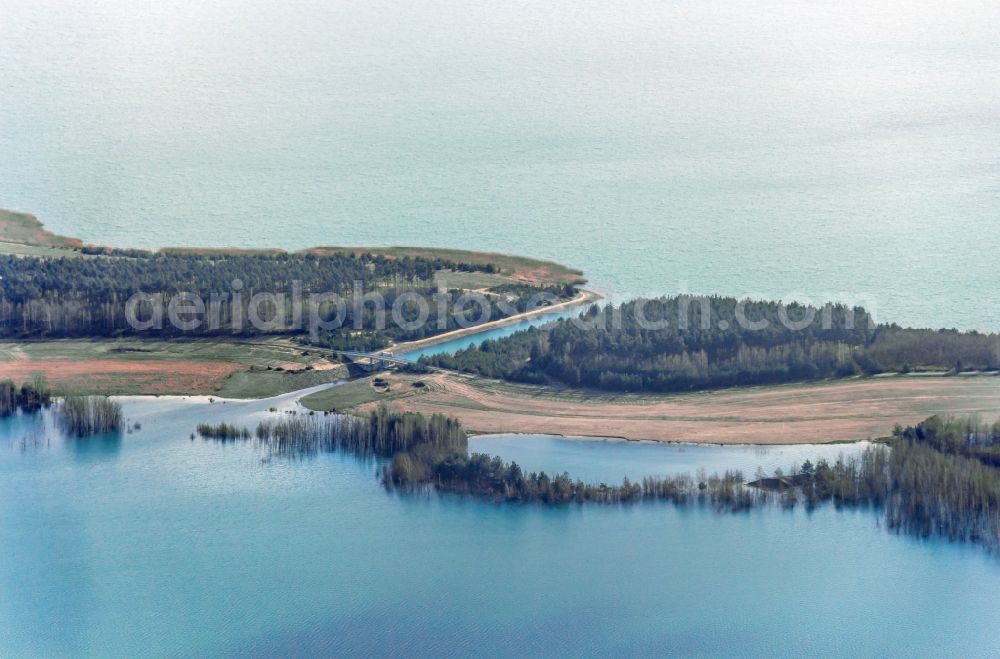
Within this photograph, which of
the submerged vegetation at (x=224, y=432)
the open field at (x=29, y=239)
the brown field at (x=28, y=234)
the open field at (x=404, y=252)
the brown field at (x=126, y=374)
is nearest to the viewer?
the submerged vegetation at (x=224, y=432)

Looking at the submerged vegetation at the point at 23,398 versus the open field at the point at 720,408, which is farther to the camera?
the submerged vegetation at the point at 23,398

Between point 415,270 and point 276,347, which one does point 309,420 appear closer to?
point 276,347

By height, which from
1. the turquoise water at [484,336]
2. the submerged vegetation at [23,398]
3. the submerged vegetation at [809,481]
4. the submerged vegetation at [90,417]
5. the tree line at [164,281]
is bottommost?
the submerged vegetation at [809,481]

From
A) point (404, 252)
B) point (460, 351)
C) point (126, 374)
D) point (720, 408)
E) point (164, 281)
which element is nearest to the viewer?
point (720, 408)

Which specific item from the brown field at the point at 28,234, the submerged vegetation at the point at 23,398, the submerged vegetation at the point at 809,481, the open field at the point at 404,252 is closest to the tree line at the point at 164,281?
the open field at the point at 404,252

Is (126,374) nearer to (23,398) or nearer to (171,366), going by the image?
(171,366)

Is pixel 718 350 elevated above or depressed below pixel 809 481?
above

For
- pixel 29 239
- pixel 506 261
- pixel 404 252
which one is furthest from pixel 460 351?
pixel 29 239

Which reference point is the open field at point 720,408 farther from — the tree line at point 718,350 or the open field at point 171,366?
the open field at point 171,366
